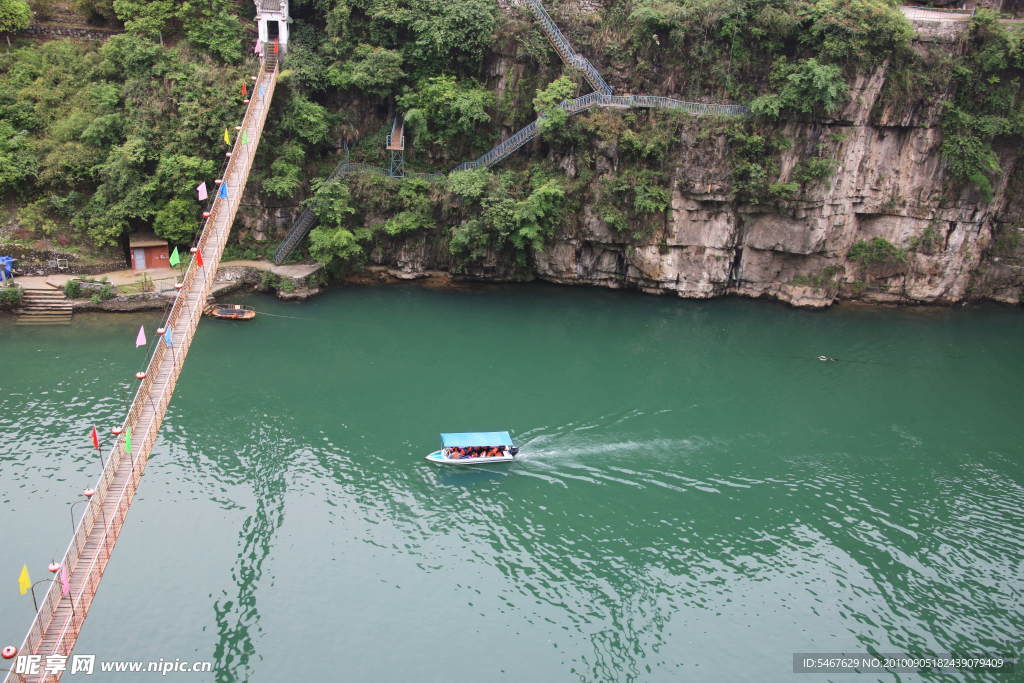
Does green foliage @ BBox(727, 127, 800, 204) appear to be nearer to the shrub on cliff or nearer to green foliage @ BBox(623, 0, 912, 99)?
green foliage @ BBox(623, 0, 912, 99)

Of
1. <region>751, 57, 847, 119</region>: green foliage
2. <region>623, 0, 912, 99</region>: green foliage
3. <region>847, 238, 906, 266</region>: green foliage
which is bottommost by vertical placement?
<region>847, 238, 906, 266</region>: green foliage

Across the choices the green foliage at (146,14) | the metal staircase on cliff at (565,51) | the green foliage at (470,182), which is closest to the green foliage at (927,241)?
the metal staircase on cliff at (565,51)

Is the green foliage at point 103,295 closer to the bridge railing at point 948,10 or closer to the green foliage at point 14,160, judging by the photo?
the green foliage at point 14,160

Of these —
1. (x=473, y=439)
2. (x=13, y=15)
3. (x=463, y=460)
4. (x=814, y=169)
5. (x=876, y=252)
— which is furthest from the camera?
(x=13, y=15)

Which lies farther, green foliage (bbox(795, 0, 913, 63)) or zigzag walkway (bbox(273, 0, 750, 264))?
zigzag walkway (bbox(273, 0, 750, 264))

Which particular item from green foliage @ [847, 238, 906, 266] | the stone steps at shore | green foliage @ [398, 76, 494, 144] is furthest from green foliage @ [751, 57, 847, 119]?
the stone steps at shore

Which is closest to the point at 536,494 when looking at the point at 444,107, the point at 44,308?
the point at 444,107

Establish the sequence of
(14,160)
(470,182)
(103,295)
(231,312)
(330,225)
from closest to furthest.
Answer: (231,312) < (103,295) < (470,182) < (14,160) < (330,225)

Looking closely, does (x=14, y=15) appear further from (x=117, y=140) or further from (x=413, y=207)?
(x=413, y=207)

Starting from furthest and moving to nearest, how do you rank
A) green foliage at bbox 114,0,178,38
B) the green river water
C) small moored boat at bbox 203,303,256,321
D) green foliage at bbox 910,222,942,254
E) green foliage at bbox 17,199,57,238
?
green foliage at bbox 114,0,178,38
green foliage at bbox 910,222,942,254
green foliage at bbox 17,199,57,238
small moored boat at bbox 203,303,256,321
the green river water
